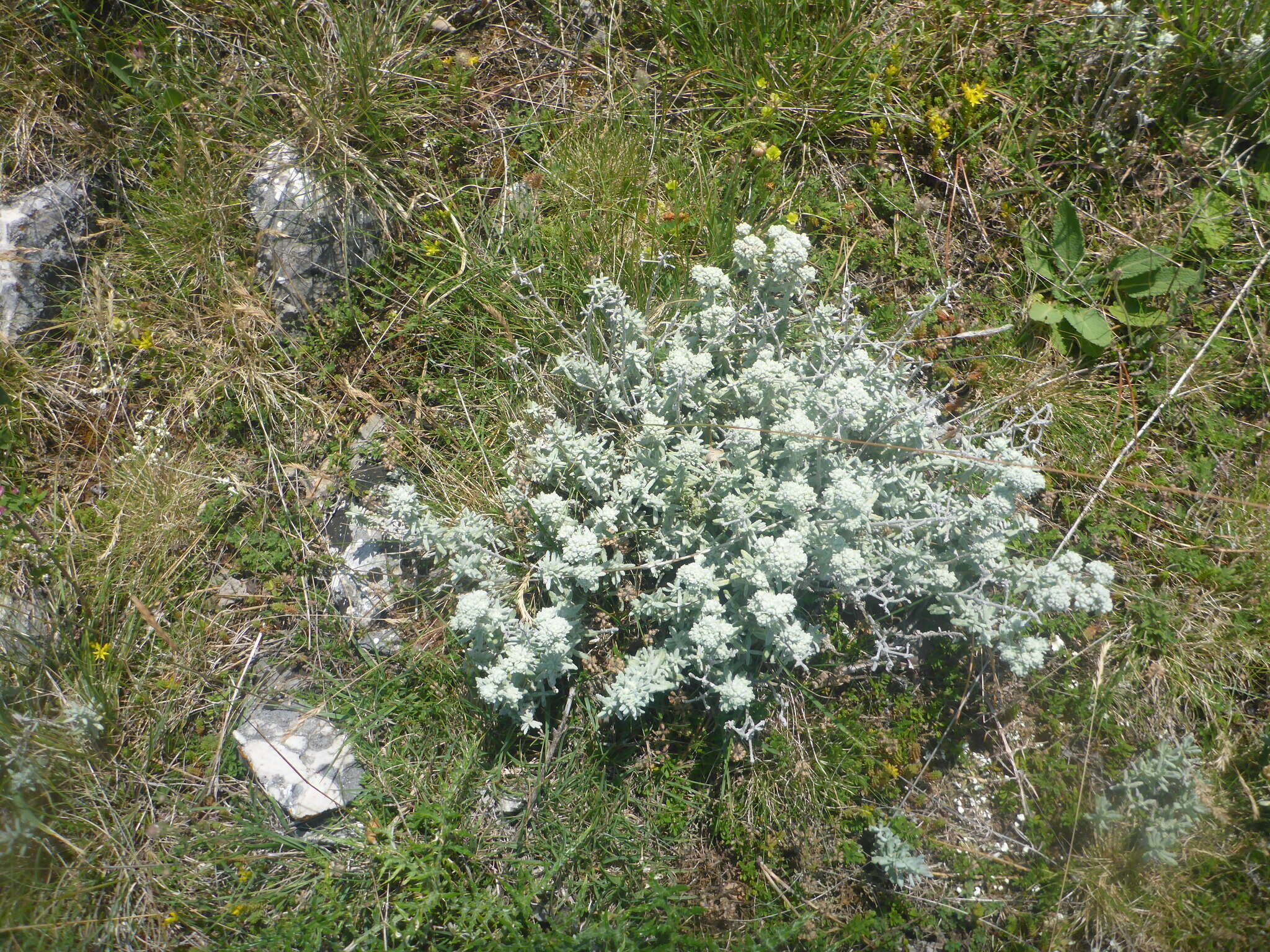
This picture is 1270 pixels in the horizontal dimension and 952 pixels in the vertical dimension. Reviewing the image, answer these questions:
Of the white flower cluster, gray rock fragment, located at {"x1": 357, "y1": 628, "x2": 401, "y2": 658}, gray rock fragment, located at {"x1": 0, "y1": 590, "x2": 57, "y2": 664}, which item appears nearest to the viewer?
the white flower cluster

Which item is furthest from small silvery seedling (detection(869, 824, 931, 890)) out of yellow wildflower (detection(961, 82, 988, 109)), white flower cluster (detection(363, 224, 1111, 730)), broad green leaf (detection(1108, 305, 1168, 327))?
yellow wildflower (detection(961, 82, 988, 109))

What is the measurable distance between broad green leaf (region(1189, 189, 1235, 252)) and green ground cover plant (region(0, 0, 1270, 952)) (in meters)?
0.02

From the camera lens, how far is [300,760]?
2850mm

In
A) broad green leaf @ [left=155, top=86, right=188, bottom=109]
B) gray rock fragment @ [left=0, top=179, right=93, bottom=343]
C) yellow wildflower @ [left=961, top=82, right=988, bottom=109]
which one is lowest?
gray rock fragment @ [left=0, top=179, right=93, bottom=343]

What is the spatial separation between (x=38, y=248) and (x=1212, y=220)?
214 inches

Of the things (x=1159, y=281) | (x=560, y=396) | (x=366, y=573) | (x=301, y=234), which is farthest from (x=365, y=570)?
(x=1159, y=281)

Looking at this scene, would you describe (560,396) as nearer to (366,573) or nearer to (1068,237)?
(366,573)

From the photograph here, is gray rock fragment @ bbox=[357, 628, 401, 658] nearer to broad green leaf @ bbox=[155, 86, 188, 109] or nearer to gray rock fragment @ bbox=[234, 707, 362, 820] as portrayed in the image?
gray rock fragment @ bbox=[234, 707, 362, 820]

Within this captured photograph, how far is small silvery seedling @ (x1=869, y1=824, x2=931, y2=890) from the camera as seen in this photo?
2617 mm

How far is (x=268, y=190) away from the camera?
331 centimetres

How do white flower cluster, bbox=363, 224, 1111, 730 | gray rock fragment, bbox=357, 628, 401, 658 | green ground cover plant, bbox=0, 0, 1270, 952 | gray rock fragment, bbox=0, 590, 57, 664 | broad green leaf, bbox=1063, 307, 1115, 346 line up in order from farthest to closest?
broad green leaf, bbox=1063, 307, 1115, 346, gray rock fragment, bbox=357, 628, 401, 658, gray rock fragment, bbox=0, 590, 57, 664, green ground cover plant, bbox=0, 0, 1270, 952, white flower cluster, bbox=363, 224, 1111, 730

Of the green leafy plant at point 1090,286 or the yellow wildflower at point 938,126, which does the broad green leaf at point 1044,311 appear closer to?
the green leafy plant at point 1090,286

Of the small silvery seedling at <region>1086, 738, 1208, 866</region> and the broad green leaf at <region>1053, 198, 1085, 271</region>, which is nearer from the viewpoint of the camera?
the small silvery seedling at <region>1086, 738, 1208, 866</region>

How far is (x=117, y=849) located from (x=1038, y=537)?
3.88 metres
